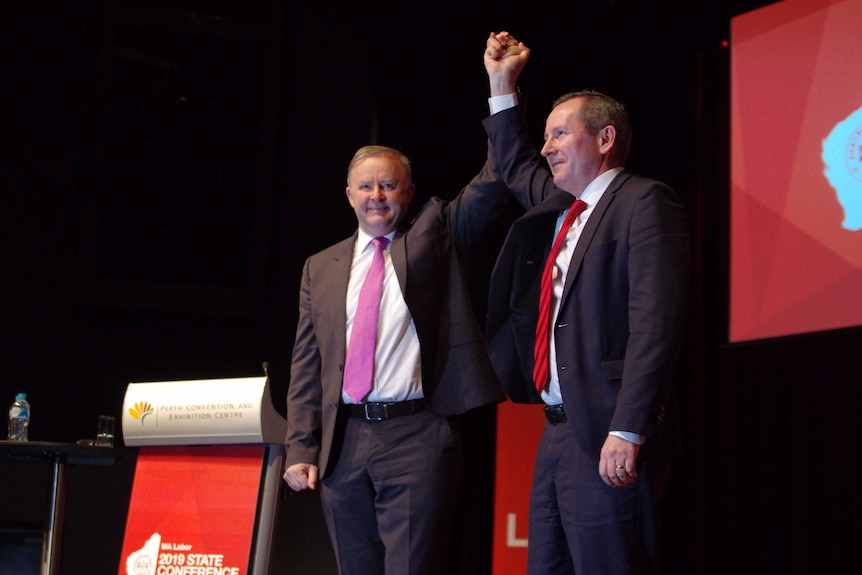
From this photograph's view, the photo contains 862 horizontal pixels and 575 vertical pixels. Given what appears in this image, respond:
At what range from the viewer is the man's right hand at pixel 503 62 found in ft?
8.46

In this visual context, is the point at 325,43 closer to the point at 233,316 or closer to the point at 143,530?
the point at 233,316

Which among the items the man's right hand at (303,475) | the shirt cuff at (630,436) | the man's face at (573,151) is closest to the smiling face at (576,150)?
the man's face at (573,151)

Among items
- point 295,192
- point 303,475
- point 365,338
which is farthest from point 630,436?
point 295,192

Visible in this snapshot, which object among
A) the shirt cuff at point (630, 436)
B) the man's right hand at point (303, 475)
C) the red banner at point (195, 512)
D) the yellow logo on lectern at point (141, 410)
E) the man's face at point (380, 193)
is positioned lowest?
the red banner at point (195, 512)

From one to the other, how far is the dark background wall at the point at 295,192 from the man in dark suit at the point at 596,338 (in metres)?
1.63

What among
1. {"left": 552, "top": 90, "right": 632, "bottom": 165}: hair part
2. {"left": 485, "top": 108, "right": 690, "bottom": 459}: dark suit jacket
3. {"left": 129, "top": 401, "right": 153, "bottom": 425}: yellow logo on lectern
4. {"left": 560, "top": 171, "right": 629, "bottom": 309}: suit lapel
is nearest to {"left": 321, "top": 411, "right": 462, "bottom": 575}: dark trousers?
{"left": 485, "top": 108, "right": 690, "bottom": 459}: dark suit jacket

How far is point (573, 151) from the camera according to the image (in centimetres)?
235

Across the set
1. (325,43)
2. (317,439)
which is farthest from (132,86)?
(317,439)

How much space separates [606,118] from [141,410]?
1.94 m

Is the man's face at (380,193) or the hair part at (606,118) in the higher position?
the hair part at (606,118)

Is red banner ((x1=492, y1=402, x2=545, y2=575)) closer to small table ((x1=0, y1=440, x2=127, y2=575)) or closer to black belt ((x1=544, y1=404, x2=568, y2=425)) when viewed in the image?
small table ((x1=0, y1=440, x2=127, y2=575))

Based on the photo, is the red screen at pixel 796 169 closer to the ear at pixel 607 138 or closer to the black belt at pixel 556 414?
the ear at pixel 607 138

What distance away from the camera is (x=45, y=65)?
16.1 ft

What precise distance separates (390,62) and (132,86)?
4.93 feet
